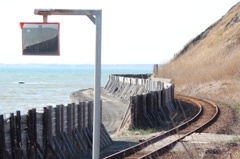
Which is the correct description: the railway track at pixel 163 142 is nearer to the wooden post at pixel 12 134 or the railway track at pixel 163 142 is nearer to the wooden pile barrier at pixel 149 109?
the wooden pile barrier at pixel 149 109

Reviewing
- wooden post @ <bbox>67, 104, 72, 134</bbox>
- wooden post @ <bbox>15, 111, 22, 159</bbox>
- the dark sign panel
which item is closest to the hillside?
wooden post @ <bbox>67, 104, 72, 134</bbox>

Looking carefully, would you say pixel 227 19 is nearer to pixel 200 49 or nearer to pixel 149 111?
pixel 200 49

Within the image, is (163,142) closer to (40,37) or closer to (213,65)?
(40,37)

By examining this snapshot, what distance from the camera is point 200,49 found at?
84688 mm

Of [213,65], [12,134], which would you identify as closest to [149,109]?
[12,134]

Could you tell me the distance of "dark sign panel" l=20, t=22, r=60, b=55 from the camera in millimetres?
10406

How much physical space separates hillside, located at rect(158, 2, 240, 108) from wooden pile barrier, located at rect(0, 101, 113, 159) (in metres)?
6.10

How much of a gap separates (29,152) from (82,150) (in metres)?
2.80

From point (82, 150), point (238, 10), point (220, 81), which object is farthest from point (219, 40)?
point (82, 150)

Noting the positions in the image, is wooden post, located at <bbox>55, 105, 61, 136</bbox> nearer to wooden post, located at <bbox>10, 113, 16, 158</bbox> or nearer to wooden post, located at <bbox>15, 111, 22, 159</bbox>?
wooden post, located at <bbox>15, 111, 22, 159</bbox>

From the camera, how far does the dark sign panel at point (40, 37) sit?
1041 centimetres

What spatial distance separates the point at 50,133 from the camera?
55.2ft

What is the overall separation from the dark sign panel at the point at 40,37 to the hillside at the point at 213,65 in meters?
12.6

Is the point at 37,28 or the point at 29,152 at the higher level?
the point at 37,28
